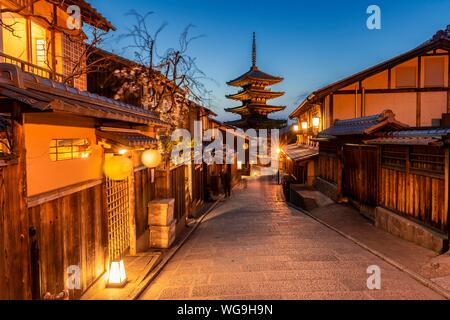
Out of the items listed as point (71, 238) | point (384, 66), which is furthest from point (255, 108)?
point (71, 238)

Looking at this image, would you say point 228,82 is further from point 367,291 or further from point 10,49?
point 367,291

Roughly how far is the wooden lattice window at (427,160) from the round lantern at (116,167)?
27.9 ft

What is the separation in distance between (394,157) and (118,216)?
977 centimetres

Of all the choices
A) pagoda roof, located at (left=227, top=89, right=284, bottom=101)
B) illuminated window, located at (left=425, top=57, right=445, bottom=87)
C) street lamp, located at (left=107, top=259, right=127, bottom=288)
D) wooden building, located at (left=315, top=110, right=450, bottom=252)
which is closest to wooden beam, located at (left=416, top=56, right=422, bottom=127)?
illuminated window, located at (left=425, top=57, right=445, bottom=87)

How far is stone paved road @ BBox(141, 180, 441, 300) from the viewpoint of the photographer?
21.8 ft

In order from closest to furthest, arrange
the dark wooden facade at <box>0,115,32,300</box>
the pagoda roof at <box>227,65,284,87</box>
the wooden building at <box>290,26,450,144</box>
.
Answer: the dark wooden facade at <box>0,115,32,300</box> < the wooden building at <box>290,26,450,144</box> < the pagoda roof at <box>227,65,284,87</box>

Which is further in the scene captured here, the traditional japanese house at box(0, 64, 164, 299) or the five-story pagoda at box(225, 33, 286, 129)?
the five-story pagoda at box(225, 33, 286, 129)

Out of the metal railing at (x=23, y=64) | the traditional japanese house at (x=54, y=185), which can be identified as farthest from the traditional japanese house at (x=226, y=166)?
the traditional japanese house at (x=54, y=185)

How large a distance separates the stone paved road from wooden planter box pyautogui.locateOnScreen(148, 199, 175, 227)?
3.76 ft

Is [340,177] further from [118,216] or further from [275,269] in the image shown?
[118,216]

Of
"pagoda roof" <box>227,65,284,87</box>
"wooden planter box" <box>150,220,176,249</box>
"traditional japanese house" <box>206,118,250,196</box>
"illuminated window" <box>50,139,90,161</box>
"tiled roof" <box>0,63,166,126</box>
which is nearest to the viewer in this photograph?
"tiled roof" <box>0,63,166,126</box>

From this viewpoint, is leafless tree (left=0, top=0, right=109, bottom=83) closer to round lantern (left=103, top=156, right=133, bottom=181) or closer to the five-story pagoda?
round lantern (left=103, top=156, right=133, bottom=181)

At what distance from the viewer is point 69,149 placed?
6258mm

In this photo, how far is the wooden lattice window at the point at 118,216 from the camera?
323 inches
